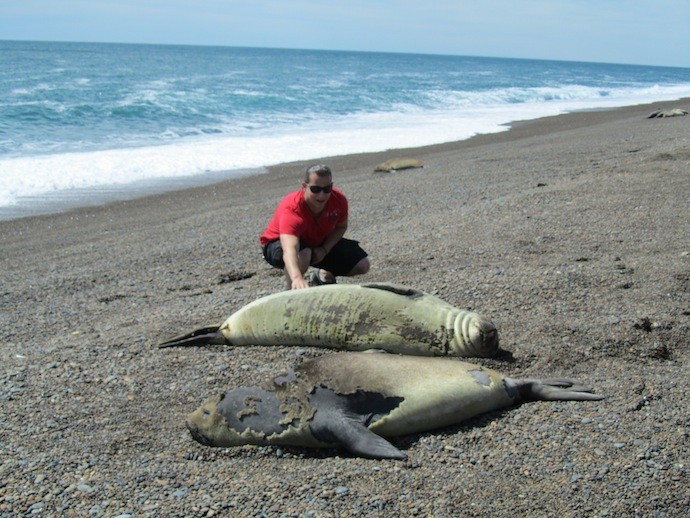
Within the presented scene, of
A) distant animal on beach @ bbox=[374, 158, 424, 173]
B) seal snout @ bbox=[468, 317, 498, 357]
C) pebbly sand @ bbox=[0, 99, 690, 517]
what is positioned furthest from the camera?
distant animal on beach @ bbox=[374, 158, 424, 173]

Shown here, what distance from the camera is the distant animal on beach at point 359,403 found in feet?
11.4

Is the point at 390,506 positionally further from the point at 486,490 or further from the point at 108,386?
the point at 108,386

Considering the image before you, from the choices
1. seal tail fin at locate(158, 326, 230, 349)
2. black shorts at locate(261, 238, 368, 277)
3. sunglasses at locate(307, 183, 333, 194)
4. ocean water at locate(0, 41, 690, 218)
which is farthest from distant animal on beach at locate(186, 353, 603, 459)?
ocean water at locate(0, 41, 690, 218)

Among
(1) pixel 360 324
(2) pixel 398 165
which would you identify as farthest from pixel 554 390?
(2) pixel 398 165

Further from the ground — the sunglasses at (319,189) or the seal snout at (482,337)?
the sunglasses at (319,189)

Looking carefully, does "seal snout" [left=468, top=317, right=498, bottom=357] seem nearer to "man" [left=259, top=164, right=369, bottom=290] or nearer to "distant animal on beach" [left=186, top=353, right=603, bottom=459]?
"distant animal on beach" [left=186, top=353, right=603, bottom=459]

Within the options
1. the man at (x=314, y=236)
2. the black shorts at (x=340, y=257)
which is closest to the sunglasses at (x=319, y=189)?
the man at (x=314, y=236)

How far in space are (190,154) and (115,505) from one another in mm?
13076

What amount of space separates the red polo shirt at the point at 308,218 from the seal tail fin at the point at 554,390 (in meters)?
1.97

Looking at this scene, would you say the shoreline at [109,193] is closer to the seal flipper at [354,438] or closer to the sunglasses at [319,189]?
the sunglasses at [319,189]

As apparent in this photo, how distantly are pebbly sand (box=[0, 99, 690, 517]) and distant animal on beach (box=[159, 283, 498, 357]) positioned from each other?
0.11 m

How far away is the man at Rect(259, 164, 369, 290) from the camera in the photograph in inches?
192

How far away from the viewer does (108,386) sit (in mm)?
4160

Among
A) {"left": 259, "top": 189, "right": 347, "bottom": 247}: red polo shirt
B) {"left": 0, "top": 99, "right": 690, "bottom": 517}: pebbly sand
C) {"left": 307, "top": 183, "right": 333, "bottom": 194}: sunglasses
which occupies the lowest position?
{"left": 0, "top": 99, "right": 690, "bottom": 517}: pebbly sand
